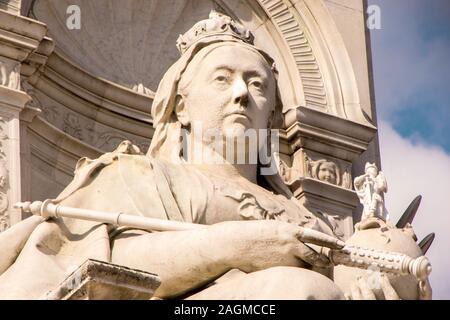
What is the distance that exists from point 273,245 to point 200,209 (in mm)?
951

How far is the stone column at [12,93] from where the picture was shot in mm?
14234

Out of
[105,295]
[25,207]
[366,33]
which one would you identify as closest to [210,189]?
[25,207]

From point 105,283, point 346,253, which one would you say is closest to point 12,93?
point 346,253

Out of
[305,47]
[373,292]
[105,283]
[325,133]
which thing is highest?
[305,47]

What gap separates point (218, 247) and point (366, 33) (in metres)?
6.06

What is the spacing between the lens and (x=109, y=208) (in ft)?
39.2

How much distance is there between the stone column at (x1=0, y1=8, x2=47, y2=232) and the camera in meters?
14.2

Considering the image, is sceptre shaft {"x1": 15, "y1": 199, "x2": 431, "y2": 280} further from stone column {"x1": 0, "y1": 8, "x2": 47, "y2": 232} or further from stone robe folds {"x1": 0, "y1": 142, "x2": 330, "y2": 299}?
stone column {"x1": 0, "y1": 8, "x2": 47, "y2": 232}

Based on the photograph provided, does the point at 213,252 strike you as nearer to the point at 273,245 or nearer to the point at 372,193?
the point at 273,245

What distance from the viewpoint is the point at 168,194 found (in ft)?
39.4

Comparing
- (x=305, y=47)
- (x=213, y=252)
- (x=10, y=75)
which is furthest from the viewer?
(x=305, y=47)

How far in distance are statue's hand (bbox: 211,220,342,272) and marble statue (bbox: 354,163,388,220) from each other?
78 cm

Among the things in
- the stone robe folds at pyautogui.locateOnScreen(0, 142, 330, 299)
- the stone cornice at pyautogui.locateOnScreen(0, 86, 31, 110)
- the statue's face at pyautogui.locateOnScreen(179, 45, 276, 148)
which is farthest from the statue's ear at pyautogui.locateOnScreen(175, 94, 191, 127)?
the stone cornice at pyautogui.locateOnScreen(0, 86, 31, 110)
